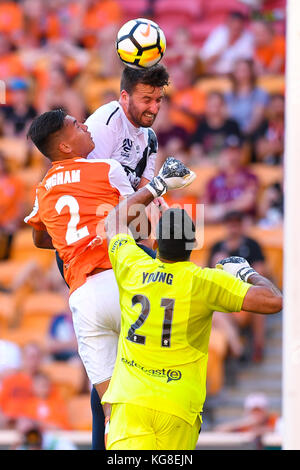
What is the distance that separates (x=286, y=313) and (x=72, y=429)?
6.32m

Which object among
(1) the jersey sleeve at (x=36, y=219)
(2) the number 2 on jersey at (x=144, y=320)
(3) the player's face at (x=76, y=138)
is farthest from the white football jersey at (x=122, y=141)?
(2) the number 2 on jersey at (x=144, y=320)

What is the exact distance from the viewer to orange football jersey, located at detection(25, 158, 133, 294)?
6730 mm

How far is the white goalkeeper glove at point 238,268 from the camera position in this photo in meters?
6.30

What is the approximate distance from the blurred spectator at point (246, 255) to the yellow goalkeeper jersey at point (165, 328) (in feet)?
17.2

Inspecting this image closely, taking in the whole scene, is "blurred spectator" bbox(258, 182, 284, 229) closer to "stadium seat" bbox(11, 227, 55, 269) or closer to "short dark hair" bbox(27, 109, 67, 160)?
"stadium seat" bbox(11, 227, 55, 269)

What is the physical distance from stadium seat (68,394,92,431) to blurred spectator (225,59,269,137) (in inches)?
153

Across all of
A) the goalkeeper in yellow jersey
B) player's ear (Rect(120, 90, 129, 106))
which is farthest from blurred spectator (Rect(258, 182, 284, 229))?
the goalkeeper in yellow jersey

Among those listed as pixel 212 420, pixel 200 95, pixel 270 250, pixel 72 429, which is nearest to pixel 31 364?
pixel 72 429

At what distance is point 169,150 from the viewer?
43.4 ft

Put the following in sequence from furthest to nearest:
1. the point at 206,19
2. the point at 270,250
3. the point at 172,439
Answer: the point at 206,19
the point at 270,250
the point at 172,439

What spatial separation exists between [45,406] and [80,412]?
14.7 inches

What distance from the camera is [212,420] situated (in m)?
11.2

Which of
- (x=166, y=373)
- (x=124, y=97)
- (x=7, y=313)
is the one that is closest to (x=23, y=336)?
(x=7, y=313)
